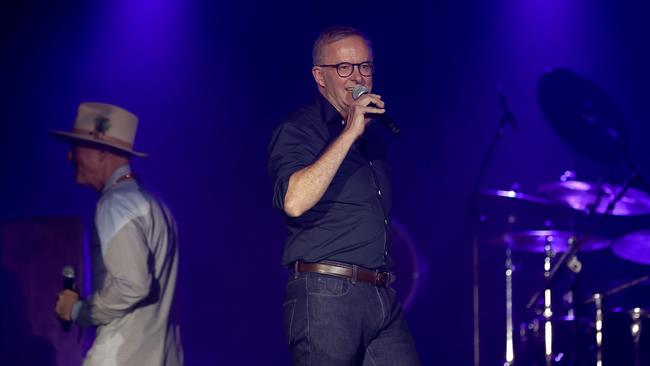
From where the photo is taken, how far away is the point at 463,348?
693cm

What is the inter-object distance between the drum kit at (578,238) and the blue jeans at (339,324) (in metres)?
2.25

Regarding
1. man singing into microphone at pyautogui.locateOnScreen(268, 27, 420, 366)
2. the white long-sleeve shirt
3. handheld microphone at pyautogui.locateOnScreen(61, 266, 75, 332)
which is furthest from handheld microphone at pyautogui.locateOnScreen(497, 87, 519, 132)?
handheld microphone at pyautogui.locateOnScreen(61, 266, 75, 332)

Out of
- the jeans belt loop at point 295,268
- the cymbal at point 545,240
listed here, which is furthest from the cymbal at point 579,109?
the jeans belt loop at point 295,268

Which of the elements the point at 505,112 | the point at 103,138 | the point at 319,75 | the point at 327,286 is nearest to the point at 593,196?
the point at 505,112

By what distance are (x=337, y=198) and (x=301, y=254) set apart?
0.77ft

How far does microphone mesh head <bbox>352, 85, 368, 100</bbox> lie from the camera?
3188mm

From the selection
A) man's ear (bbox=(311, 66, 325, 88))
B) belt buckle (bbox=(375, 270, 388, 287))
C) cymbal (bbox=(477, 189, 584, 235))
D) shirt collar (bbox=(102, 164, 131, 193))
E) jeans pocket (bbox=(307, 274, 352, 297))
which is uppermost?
man's ear (bbox=(311, 66, 325, 88))

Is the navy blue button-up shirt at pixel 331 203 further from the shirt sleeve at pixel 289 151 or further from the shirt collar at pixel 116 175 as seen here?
the shirt collar at pixel 116 175

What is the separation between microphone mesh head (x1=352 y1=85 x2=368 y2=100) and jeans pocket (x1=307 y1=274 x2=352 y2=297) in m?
0.65

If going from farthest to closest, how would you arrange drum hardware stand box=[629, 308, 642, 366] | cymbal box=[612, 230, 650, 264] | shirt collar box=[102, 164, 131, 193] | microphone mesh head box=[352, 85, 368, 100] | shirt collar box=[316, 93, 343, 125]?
drum hardware stand box=[629, 308, 642, 366] < cymbal box=[612, 230, 650, 264] < shirt collar box=[102, 164, 131, 193] < shirt collar box=[316, 93, 343, 125] < microphone mesh head box=[352, 85, 368, 100]

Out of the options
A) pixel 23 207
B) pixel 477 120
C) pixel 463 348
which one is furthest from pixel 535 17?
pixel 23 207

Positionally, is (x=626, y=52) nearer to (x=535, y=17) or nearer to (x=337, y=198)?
(x=535, y=17)

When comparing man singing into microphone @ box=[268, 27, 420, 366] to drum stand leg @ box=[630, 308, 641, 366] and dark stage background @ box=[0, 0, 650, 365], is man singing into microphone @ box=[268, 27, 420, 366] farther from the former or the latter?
dark stage background @ box=[0, 0, 650, 365]

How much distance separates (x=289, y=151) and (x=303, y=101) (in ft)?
11.9
